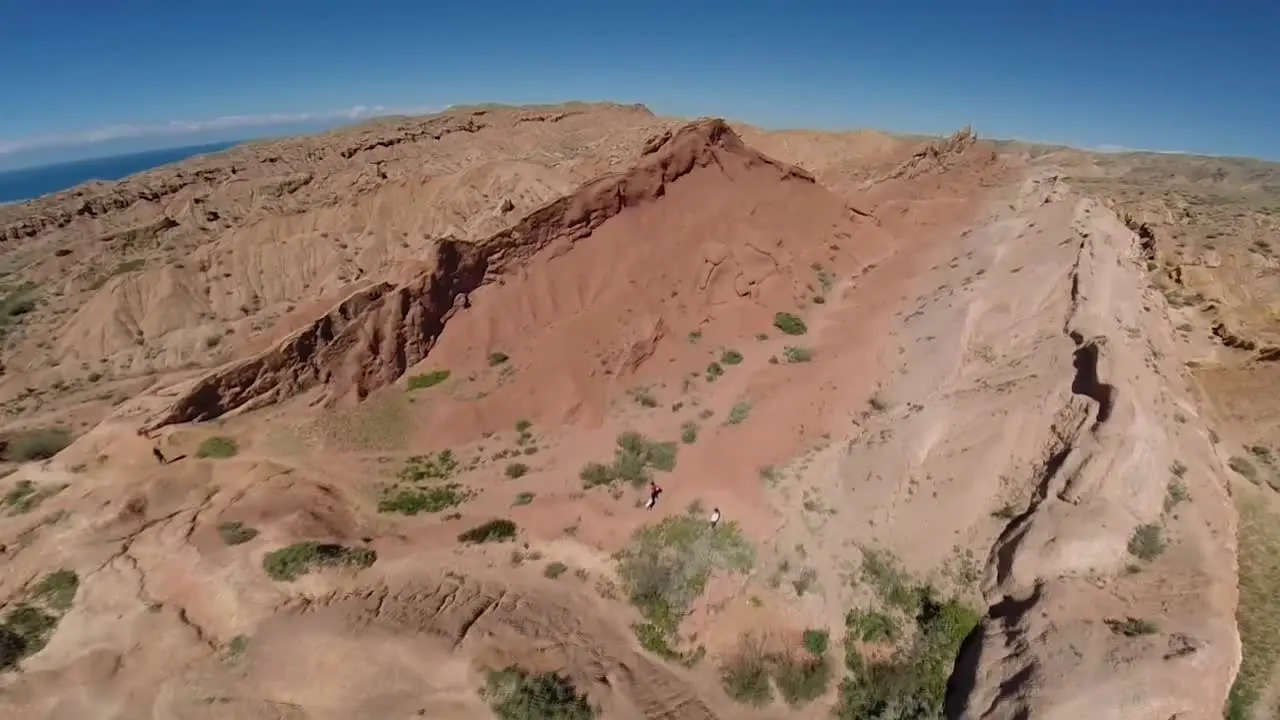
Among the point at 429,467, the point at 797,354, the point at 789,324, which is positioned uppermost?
the point at 789,324

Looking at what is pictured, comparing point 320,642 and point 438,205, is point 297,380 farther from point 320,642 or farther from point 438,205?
point 438,205

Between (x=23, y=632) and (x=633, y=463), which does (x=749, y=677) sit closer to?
(x=633, y=463)

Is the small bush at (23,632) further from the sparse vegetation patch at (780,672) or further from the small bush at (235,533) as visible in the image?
the sparse vegetation patch at (780,672)

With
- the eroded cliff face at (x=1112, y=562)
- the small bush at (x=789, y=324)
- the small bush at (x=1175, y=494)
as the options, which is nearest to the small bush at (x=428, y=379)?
the small bush at (x=789, y=324)

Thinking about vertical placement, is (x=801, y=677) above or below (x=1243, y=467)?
below

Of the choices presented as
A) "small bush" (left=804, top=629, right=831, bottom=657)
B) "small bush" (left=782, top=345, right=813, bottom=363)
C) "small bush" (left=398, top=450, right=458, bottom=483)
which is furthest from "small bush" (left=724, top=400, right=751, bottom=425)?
"small bush" (left=398, top=450, right=458, bottom=483)

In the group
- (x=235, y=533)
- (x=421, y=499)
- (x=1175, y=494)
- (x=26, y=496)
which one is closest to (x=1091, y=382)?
(x=1175, y=494)
